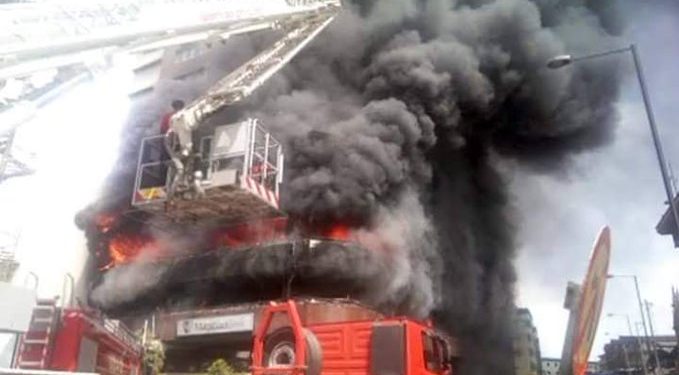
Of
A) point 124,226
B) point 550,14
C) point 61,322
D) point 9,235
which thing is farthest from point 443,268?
point 61,322

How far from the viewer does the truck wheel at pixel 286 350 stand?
7.37 metres

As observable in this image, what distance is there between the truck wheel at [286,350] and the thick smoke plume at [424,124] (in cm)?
1596

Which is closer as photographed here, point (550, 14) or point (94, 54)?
point (94, 54)

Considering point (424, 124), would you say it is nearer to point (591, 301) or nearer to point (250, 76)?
point (250, 76)

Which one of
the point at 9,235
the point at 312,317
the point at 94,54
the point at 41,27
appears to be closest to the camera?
the point at 41,27

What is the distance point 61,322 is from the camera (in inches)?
283

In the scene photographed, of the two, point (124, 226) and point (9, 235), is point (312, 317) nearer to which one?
point (9, 235)

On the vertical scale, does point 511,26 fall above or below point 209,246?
above

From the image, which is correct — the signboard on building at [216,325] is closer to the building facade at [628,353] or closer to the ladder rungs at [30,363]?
the ladder rungs at [30,363]

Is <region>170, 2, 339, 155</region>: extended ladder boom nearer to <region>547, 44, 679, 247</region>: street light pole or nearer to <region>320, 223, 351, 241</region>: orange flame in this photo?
<region>320, 223, 351, 241</region>: orange flame

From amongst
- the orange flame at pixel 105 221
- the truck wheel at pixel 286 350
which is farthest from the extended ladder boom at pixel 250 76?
the orange flame at pixel 105 221

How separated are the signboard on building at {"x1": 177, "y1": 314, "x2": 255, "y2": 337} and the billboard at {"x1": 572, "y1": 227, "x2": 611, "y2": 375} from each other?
1765cm

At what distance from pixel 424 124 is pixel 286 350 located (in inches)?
759

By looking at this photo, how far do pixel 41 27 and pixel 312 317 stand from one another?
609 inches
